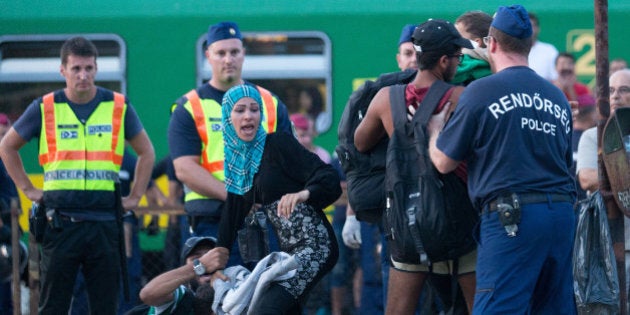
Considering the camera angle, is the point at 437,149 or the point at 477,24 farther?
the point at 477,24

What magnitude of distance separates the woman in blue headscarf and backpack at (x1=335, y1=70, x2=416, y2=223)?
0.28 metres

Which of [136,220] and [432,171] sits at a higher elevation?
[432,171]

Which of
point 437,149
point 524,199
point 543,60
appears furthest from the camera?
point 543,60

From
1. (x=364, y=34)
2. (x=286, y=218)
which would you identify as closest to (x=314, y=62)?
(x=364, y=34)

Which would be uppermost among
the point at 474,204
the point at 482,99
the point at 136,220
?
the point at 482,99

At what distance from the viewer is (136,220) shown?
11.1 m

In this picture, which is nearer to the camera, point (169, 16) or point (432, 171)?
point (432, 171)

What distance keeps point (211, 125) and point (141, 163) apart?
107 centimetres

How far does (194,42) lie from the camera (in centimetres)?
1173

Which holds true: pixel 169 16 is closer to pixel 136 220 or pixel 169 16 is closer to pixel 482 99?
pixel 136 220

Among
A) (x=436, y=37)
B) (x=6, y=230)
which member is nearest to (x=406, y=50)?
(x=436, y=37)

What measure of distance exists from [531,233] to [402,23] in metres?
6.44

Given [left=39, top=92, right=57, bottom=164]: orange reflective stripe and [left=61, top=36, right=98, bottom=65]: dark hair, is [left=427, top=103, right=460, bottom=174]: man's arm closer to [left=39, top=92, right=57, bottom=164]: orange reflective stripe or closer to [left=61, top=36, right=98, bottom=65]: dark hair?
[left=61, top=36, right=98, bottom=65]: dark hair

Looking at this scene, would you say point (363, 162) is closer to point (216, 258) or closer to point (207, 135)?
point (216, 258)
